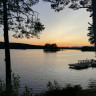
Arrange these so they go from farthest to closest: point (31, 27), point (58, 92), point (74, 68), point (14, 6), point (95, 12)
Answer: point (74, 68) → point (31, 27) → point (14, 6) → point (95, 12) → point (58, 92)

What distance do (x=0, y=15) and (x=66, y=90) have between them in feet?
24.7

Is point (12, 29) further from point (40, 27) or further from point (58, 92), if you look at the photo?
point (58, 92)

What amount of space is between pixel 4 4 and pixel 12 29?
7.03ft

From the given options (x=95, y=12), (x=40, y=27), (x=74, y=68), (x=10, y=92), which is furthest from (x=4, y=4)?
(x=74, y=68)

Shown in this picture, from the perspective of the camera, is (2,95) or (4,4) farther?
(4,4)

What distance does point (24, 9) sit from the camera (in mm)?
14750

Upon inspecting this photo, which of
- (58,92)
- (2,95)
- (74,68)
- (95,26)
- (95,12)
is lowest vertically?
(74,68)

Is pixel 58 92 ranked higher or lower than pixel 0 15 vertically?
lower

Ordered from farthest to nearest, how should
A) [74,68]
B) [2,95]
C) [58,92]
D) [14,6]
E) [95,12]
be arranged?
[74,68], [14,6], [95,12], [58,92], [2,95]

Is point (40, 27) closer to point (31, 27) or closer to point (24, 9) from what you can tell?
point (31, 27)

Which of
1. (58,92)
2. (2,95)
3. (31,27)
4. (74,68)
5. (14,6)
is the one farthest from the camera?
(74,68)

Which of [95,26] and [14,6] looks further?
[14,6]

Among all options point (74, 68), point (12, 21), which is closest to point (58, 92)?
point (12, 21)

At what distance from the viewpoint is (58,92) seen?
1104 cm
